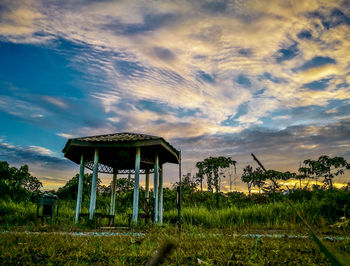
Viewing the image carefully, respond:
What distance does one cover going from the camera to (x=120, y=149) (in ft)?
→ 45.3

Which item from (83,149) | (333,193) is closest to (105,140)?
(83,149)

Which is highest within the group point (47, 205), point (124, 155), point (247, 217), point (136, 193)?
point (124, 155)

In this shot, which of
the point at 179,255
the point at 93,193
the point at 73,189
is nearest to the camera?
the point at 179,255

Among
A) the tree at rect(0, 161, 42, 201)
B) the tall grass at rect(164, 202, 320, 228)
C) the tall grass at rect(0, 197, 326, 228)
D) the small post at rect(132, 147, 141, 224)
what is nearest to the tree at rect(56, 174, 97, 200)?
the tree at rect(0, 161, 42, 201)

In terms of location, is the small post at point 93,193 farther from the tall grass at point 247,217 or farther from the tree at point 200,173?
the tree at point 200,173

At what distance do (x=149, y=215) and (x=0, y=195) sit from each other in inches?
403

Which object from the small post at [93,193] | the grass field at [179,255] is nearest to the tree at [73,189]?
the small post at [93,193]

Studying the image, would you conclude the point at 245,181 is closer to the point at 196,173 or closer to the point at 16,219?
the point at 196,173

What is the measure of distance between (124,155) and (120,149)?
88cm

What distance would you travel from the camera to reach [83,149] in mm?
13211

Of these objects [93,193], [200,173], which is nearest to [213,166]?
[200,173]

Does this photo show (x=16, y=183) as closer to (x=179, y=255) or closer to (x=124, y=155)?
(x=124, y=155)

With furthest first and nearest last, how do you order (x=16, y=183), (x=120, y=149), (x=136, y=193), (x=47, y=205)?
(x=16, y=183), (x=120, y=149), (x=47, y=205), (x=136, y=193)

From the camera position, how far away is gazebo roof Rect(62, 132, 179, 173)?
38.3 feet
